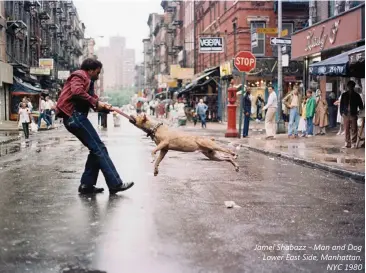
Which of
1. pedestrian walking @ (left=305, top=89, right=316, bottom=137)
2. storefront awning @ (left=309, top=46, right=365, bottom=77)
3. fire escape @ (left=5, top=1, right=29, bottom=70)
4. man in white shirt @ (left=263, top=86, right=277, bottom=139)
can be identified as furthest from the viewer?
fire escape @ (left=5, top=1, right=29, bottom=70)

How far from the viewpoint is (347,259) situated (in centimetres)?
437

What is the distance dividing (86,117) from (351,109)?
947 cm

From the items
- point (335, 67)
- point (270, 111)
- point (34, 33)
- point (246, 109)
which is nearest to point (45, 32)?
point (34, 33)

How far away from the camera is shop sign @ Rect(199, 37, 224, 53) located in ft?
109

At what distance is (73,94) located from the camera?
7270 millimetres

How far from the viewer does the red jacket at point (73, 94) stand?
7.25m

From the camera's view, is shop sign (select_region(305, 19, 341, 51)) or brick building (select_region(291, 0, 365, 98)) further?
shop sign (select_region(305, 19, 341, 51))

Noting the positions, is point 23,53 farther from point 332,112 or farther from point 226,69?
point 332,112

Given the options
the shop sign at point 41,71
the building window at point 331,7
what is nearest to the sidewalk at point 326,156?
the building window at point 331,7

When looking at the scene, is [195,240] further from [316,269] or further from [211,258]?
[316,269]

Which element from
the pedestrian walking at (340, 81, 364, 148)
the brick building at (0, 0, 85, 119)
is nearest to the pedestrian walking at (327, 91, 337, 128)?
the pedestrian walking at (340, 81, 364, 148)

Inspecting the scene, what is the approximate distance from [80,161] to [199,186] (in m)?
4.55

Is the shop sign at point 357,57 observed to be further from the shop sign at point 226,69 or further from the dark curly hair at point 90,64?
the shop sign at point 226,69

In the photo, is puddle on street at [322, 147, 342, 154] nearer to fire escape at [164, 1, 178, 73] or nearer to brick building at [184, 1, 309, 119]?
brick building at [184, 1, 309, 119]
